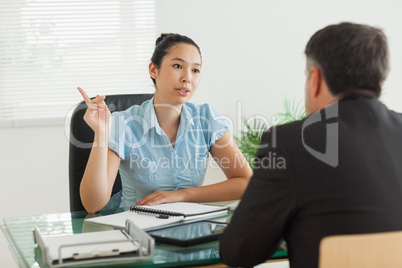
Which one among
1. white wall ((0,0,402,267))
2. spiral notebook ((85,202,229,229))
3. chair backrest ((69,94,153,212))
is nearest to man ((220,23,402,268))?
spiral notebook ((85,202,229,229))

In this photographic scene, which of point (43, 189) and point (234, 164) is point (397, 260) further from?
point (43, 189)

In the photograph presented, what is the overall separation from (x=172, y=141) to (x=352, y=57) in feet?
4.23

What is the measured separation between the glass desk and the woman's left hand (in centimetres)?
12

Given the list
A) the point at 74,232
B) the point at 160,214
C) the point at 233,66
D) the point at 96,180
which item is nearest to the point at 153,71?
the point at 96,180

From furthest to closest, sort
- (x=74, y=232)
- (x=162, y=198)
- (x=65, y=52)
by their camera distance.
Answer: (x=65, y=52) → (x=162, y=198) → (x=74, y=232)

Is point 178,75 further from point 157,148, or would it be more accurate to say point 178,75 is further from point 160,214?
point 160,214

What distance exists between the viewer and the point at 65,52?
3887 mm

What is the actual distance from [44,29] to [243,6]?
1.38m

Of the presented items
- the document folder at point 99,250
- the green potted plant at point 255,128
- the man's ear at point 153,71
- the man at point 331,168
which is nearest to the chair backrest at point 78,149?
the man's ear at point 153,71

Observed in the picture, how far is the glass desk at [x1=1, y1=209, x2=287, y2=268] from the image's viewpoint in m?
1.54

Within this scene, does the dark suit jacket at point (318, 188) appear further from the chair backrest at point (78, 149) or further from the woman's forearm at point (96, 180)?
the chair backrest at point (78, 149)

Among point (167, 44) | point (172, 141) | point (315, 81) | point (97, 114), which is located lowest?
point (172, 141)

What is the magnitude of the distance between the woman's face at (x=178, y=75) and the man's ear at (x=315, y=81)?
1070 millimetres

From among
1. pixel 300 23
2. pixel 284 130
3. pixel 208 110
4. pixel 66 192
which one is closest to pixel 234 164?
pixel 208 110
